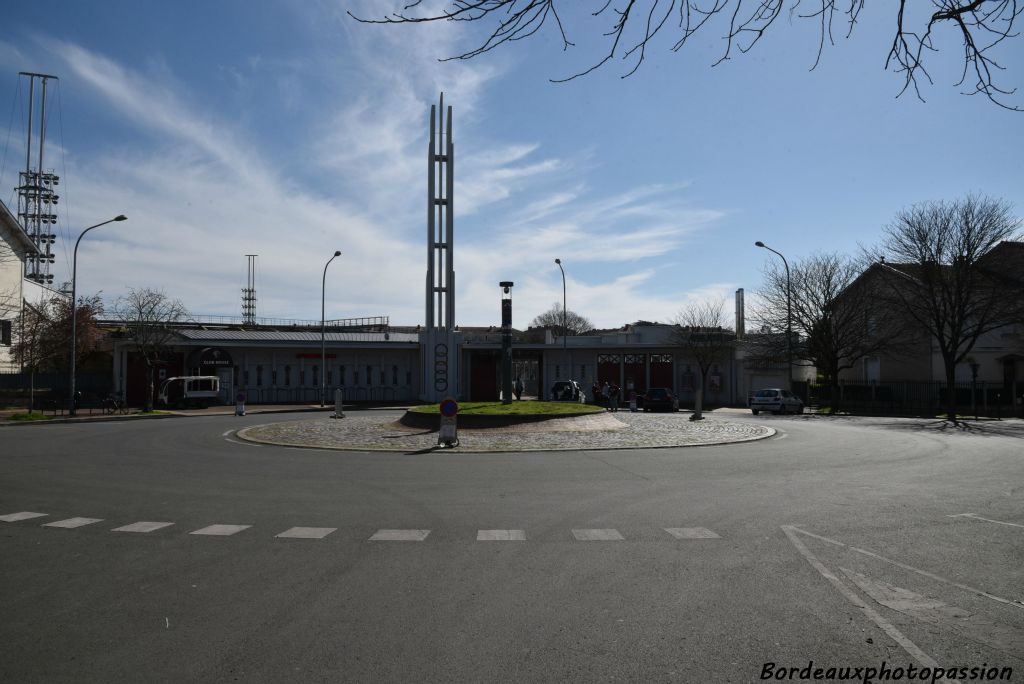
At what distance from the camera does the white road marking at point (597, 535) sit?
296 inches

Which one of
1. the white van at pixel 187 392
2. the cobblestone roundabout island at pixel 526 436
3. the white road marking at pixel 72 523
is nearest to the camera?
the white road marking at pixel 72 523

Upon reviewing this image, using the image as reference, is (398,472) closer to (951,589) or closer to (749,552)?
(749,552)

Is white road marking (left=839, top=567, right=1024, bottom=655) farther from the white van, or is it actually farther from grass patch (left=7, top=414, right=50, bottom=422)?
the white van

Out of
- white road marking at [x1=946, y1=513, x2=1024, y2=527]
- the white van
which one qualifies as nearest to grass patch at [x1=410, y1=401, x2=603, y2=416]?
white road marking at [x1=946, y1=513, x2=1024, y2=527]

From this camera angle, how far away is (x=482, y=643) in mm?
4531

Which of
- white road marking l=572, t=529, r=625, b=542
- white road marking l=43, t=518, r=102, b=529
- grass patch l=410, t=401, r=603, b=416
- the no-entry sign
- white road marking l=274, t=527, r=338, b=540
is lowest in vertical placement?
white road marking l=43, t=518, r=102, b=529

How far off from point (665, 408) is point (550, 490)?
101 ft

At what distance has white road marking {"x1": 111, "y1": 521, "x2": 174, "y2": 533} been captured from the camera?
817 centimetres

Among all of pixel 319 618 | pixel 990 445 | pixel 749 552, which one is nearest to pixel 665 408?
pixel 990 445

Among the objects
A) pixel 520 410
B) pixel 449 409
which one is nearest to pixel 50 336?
pixel 520 410

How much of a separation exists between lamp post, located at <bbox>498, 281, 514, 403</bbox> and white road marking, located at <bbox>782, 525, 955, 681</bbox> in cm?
1973

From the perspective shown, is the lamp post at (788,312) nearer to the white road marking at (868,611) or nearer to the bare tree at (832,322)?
A: the bare tree at (832,322)

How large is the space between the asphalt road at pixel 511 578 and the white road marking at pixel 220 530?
0.15m

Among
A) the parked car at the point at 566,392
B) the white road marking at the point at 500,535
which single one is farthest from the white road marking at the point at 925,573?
the parked car at the point at 566,392
